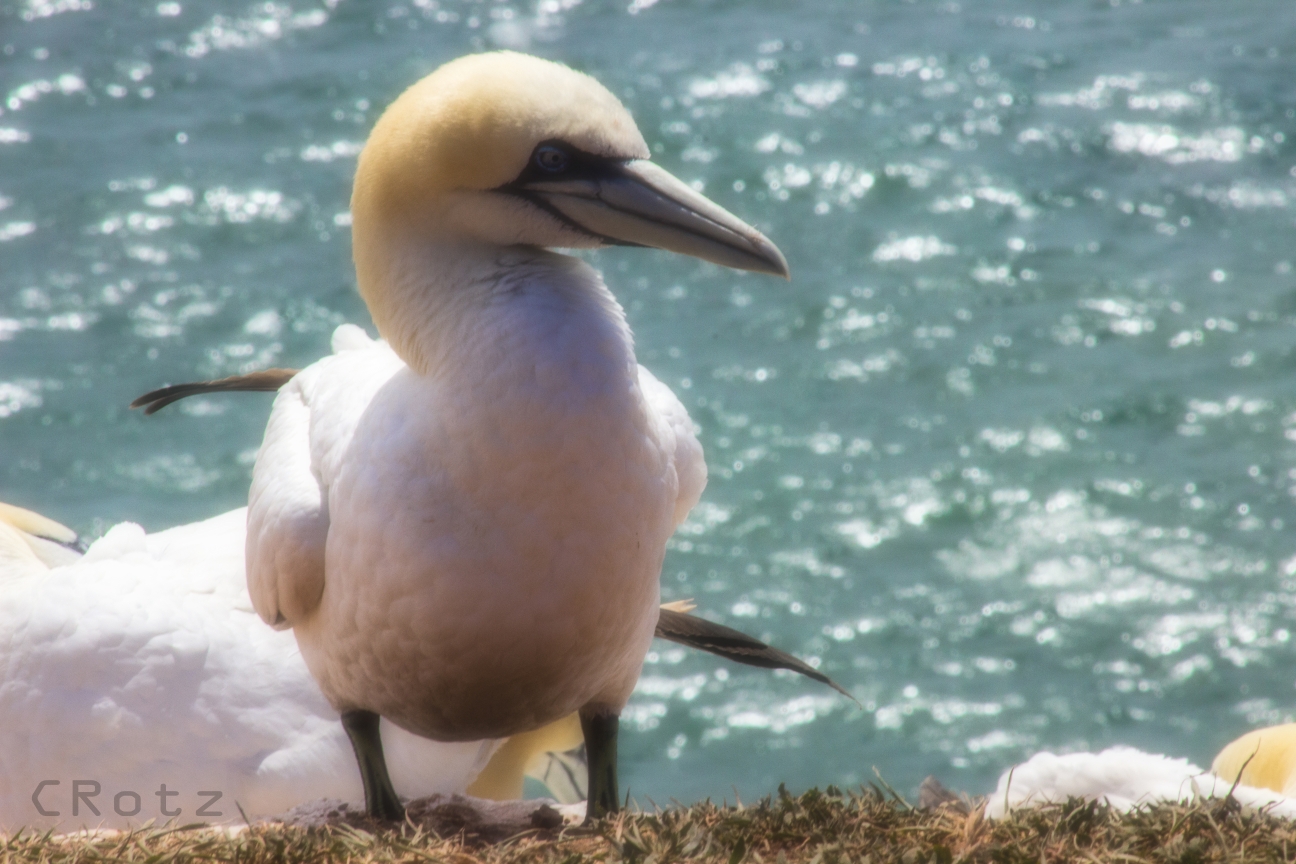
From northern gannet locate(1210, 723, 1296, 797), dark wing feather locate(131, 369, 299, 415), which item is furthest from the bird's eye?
northern gannet locate(1210, 723, 1296, 797)

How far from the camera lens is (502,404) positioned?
8.84 feet

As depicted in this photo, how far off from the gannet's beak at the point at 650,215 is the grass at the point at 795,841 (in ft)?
3.53

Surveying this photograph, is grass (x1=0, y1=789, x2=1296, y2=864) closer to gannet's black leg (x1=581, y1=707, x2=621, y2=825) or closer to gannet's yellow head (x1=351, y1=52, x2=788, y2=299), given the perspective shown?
gannet's black leg (x1=581, y1=707, x2=621, y2=825)

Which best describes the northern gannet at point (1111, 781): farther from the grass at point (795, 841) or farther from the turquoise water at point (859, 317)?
the turquoise water at point (859, 317)

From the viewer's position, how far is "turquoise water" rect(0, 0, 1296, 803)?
8.48 m

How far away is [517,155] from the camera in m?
2.73

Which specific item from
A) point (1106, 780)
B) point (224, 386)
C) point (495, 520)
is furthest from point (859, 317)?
point (495, 520)

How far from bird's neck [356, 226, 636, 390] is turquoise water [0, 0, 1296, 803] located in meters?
5.58

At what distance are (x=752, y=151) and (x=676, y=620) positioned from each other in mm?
8273

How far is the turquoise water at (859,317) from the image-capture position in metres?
8.48

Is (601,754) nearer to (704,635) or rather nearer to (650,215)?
(704,635)

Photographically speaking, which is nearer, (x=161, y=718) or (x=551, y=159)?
(x=551, y=159)

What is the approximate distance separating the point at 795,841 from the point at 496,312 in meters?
1.17

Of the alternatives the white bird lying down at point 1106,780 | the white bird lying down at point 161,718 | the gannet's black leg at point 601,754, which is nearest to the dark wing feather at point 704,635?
the white bird lying down at point 161,718
